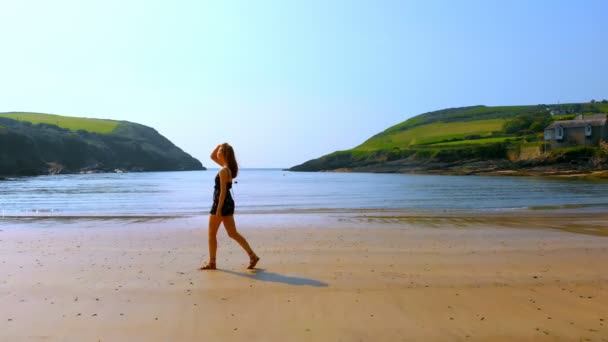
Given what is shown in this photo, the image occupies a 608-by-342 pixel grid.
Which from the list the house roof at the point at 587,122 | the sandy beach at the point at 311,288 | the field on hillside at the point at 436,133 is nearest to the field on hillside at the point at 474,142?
the field on hillside at the point at 436,133

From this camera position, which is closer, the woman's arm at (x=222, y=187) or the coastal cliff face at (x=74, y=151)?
the woman's arm at (x=222, y=187)

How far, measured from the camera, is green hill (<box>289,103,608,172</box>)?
10531cm

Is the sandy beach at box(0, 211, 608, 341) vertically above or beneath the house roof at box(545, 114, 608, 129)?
beneath

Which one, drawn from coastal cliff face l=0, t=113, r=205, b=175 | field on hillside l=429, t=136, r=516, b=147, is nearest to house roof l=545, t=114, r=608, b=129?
field on hillside l=429, t=136, r=516, b=147

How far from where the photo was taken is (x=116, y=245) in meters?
13.7

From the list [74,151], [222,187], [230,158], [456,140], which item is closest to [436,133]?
[456,140]

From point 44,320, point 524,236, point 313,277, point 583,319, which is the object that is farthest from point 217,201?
point 524,236

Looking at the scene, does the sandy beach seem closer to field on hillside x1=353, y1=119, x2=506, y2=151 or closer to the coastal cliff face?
the coastal cliff face

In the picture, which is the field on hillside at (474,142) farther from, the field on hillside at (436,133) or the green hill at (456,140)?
the field on hillside at (436,133)

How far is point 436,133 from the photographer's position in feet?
517

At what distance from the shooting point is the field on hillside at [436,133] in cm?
13890

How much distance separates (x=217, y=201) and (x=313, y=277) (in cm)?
246

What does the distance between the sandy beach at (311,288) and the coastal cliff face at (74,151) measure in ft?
368

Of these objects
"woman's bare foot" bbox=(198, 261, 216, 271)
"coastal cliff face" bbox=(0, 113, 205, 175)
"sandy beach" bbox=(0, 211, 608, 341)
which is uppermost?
"coastal cliff face" bbox=(0, 113, 205, 175)
